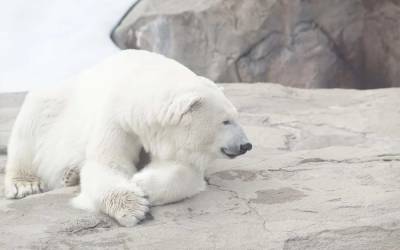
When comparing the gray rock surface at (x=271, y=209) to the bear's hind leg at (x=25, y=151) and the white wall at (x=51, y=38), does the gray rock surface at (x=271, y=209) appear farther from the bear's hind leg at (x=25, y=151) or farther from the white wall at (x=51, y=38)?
the white wall at (x=51, y=38)

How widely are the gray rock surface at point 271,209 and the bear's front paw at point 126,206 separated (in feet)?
0.15

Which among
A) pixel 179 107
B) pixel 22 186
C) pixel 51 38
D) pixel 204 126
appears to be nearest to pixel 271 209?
pixel 204 126

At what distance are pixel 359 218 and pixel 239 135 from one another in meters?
0.64

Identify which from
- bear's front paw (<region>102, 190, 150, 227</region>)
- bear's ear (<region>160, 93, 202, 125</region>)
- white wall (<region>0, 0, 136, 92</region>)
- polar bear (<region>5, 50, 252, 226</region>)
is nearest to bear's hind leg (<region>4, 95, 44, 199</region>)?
polar bear (<region>5, 50, 252, 226</region>)

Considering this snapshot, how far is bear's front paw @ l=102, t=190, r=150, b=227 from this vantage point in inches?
126

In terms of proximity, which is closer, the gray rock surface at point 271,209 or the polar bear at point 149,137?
the gray rock surface at point 271,209

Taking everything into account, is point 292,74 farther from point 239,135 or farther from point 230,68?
point 239,135

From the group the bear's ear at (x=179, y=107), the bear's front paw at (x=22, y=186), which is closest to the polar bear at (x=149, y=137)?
the bear's ear at (x=179, y=107)

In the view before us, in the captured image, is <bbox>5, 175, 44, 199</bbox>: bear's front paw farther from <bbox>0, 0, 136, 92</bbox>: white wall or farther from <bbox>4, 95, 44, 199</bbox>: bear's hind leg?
<bbox>0, 0, 136, 92</bbox>: white wall

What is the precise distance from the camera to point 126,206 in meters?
3.24

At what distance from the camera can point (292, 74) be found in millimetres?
8969

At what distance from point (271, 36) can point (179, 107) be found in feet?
18.5

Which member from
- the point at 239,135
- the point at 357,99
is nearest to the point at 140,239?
the point at 239,135

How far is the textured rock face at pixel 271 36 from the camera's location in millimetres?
8750
